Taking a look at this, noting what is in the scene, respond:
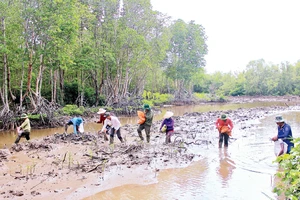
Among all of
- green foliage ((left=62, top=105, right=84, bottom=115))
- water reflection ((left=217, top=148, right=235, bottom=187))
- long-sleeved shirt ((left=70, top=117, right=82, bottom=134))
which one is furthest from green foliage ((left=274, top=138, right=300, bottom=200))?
green foliage ((left=62, top=105, right=84, bottom=115))

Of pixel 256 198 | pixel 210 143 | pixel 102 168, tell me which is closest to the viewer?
pixel 256 198

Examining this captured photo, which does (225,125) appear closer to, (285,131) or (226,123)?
(226,123)

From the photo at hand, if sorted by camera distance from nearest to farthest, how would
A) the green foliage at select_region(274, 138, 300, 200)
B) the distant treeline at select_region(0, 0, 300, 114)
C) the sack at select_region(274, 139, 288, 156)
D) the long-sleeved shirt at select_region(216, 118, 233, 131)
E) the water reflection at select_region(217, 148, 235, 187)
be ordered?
the green foliage at select_region(274, 138, 300, 200)
the water reflection at select_region(217, 148, 235, 187)
the sack at select_region(274, 139, 288, 156)
the long-sleeved shirt at select_region(216, 118, 233, 131)
the distant treeline at select_region(0, 0, 300, 114)

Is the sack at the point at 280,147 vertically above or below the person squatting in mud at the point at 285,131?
below

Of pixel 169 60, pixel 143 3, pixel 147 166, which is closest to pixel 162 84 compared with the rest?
pixel 169 60

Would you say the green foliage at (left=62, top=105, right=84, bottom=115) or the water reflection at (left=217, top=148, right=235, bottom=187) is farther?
the green foliage at (left=62, top=105, right=84, bottom=115)

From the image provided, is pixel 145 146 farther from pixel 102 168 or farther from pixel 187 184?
pixel 187 184

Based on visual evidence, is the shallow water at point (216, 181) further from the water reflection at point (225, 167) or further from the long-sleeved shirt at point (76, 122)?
the long-sleeved shirt at point (76, 122)

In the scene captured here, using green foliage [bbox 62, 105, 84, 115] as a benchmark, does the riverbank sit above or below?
below

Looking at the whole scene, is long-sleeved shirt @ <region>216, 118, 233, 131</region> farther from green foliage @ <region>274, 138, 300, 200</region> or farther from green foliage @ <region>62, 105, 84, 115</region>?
green foliage @ <region>62, 105, 84, 115</region>

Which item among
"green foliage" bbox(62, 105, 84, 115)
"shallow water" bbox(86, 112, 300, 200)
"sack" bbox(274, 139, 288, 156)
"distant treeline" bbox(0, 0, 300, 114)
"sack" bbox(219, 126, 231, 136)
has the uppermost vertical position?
"distant treeline" bbox(0, 0, 300, 114)

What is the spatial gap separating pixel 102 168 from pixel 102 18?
71.7ft

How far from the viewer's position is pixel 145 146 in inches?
427

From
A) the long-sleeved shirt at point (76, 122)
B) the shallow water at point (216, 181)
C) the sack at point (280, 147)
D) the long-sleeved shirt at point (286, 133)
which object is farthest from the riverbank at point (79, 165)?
the long-sleeved shirt at point (286, 133)
